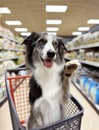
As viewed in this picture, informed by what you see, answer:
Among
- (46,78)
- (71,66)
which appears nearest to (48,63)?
(46,78)

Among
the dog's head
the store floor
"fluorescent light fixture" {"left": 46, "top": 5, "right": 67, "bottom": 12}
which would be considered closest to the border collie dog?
the dog's head

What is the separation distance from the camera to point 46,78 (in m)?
1.45

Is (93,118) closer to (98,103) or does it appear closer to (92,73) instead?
(98,103)

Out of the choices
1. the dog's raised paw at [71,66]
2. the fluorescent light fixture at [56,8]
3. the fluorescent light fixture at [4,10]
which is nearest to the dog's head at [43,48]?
the dog's raised paw at [71,66]

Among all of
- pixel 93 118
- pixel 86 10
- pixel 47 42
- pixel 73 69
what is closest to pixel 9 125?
pixel 93 118

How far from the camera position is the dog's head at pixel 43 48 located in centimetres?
145

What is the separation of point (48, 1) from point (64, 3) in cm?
63

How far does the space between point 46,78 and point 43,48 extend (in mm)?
223

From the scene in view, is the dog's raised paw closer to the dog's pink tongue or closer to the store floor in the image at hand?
the dog's pink tongue

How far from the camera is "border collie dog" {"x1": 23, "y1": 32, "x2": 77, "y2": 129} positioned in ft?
4.47

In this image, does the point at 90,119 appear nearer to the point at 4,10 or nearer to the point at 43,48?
the point at 43,48

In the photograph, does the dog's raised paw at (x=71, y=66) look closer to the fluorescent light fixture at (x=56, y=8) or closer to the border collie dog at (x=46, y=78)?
the border collie dog at (x=46, y=78)

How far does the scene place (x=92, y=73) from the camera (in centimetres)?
486

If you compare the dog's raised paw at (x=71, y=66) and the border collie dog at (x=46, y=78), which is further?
the border collie dog at (x=46, y=78)
